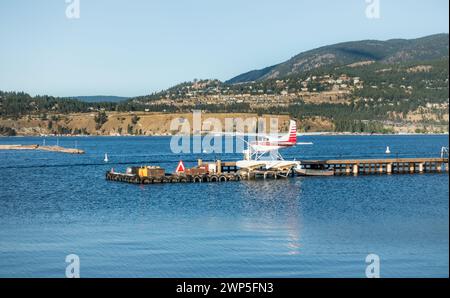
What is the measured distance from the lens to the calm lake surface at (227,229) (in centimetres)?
3172

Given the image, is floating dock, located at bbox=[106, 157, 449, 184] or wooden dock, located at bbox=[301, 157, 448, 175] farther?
wooden dock, located at bbox=[301, 157, 448, 175]

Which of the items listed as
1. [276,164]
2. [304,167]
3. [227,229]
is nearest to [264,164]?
[276,164]

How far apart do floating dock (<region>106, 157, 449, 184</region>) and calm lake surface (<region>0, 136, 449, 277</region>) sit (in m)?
2.44

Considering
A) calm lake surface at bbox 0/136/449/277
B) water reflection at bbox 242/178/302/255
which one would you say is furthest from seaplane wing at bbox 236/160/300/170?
calm lake surface at bbox 0/136/449/277

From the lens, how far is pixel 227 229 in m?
41.9

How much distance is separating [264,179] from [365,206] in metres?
25.4

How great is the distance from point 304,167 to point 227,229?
154 ft

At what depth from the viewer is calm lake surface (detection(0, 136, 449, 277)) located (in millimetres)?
31719

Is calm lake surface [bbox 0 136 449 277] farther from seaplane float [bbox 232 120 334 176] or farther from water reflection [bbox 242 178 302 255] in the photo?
seaplane float [bbox 232 120 334 176]

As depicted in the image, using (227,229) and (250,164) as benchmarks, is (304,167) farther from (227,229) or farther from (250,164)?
(227,229)

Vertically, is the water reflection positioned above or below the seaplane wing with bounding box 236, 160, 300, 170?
below
